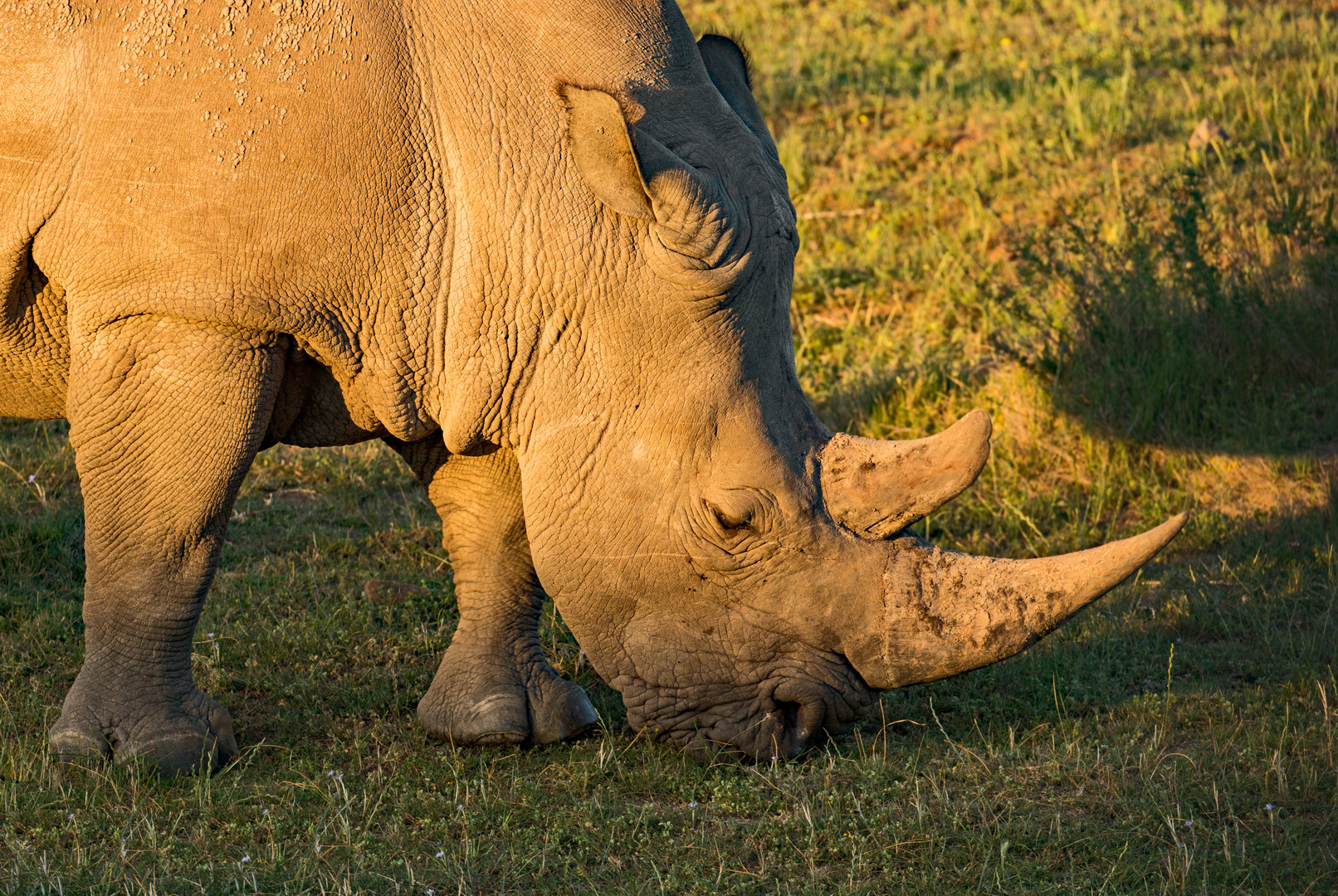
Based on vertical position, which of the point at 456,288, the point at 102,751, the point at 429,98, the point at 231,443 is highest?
the point at 429,98

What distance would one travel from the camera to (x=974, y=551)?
21.5 ft

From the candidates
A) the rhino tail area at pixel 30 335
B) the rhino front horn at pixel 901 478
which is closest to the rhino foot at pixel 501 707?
the rhino front horn at pixel 901 478

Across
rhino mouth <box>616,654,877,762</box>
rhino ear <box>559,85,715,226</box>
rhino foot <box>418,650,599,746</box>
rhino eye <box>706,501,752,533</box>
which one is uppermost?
rhino ear <box>559,85,715,226</box>

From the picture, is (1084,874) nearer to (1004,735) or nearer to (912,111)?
(1004,735)

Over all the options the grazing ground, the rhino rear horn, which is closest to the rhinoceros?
the rhino rear horn

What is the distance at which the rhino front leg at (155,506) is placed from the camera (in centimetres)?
405

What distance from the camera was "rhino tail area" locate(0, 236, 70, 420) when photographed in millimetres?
4137

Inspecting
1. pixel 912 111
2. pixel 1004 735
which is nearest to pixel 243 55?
pixel 1004 735

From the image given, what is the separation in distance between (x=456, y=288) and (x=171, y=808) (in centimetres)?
168

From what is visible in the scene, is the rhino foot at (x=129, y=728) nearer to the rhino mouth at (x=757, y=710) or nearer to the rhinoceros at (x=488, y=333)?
the rhinoceros at (x=488, y=333)

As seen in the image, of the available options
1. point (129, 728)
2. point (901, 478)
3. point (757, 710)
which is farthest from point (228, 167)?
point (757, 710)

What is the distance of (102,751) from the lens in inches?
171

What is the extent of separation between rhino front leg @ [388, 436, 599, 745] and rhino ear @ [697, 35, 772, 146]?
4.43ft

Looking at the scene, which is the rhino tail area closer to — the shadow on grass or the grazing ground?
the grazing ground
